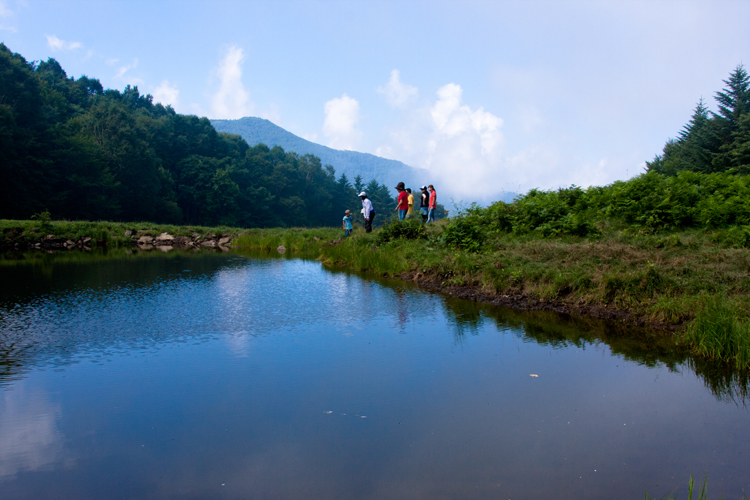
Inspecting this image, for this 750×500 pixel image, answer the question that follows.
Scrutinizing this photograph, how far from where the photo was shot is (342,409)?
523 cm

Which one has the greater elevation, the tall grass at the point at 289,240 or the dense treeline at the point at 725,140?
the dense treeline at the point at 725,140

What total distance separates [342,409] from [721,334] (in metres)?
5.62

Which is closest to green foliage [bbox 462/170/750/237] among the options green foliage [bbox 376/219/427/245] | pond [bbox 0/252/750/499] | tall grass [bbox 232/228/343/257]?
green foliage [bbox 376/219/427/245]

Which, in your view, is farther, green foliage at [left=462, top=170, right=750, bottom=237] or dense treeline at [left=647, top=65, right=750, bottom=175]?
dense treeline at [left=647, top=65, right=750, bottom=175]

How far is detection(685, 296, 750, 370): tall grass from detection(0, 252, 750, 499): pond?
0.33 metres

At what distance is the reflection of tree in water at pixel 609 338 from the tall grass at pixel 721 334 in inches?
6.7

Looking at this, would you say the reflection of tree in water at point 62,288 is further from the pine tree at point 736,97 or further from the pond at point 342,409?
the pine tree at point 736,97

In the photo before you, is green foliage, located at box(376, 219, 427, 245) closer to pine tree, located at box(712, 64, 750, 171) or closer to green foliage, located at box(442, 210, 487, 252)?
green foliage, located at box(442, 210, 487, 252)

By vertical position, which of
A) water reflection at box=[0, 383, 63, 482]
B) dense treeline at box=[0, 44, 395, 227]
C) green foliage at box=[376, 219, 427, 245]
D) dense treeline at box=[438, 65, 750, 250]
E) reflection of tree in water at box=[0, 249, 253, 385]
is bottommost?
water reflection at box=[0, 383, 63, 482]

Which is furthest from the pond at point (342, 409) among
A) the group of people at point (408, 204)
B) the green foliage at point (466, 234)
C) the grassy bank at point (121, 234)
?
the grassy bank at point (121, 234)

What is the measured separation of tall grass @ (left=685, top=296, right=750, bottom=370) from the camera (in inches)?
263

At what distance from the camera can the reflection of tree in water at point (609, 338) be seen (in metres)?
6.28

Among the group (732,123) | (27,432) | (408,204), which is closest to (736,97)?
(732,123)

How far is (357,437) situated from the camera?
15.1 feet
